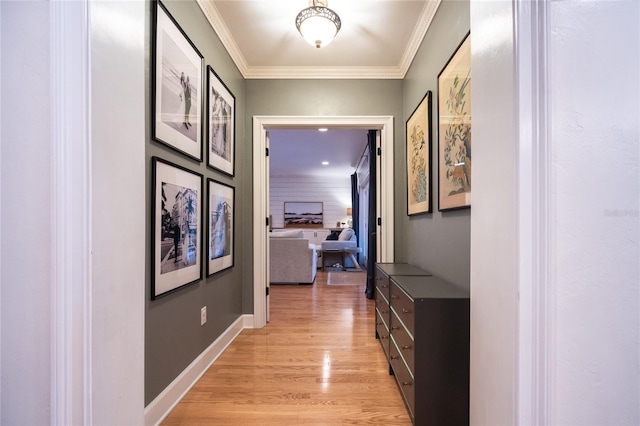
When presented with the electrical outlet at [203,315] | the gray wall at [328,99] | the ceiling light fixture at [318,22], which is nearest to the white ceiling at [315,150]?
the gray wall at [328,99]

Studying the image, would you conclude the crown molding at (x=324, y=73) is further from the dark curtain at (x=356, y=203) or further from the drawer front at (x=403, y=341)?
the dark curtain at (x=356, y=203)

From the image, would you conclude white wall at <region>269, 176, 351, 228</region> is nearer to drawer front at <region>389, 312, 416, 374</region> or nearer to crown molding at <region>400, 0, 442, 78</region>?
crown molding at <region>400, 0, 442, 78</region>

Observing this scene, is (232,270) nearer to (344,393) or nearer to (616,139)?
(344,393)

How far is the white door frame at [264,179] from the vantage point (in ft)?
9.47

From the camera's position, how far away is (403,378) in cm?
154

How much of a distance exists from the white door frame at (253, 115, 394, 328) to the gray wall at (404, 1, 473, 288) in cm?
19

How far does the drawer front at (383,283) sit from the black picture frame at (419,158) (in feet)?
1.92

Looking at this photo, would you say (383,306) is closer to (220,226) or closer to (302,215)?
(220,226)

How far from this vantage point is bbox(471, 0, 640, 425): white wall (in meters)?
0.63

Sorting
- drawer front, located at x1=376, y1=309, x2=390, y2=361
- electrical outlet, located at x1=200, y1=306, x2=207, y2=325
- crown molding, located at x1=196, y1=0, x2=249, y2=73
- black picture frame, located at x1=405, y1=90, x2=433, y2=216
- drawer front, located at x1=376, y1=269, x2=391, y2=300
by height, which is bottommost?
drawer front, located at x1=376, y1=309, x2=390, y2=361

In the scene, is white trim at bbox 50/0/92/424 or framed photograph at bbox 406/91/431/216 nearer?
white trim at bbox 50/0/92/424

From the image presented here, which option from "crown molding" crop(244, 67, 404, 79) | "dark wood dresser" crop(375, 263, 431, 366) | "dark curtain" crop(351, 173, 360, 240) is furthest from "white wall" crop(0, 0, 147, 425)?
Answer: "dark curtain" crop(351, 173, 360, 240)

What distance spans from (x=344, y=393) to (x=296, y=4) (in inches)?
104

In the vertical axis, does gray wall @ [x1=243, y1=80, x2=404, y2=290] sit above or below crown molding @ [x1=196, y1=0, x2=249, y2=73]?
below
